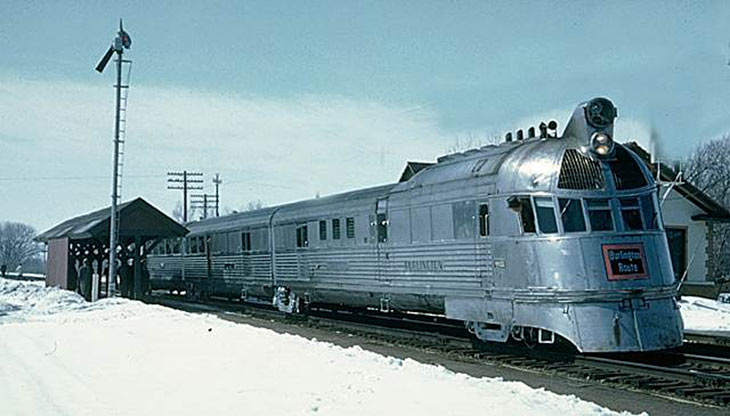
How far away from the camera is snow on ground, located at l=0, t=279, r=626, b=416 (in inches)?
377

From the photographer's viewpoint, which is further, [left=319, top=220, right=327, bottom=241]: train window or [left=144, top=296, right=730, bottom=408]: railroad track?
[left=319, top=220, right=327, bottom=241]: train window

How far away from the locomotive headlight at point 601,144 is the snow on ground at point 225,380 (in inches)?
177

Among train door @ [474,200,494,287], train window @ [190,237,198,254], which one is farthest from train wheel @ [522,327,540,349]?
train window @ [190,237,198,254]

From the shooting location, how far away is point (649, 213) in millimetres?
13859

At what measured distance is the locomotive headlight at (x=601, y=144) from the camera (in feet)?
45.0

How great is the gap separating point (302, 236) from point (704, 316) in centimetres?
1289

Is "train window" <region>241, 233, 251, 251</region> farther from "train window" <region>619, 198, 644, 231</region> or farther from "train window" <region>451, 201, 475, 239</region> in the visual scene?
"train window" <region>619, 198, 644, 231</region>

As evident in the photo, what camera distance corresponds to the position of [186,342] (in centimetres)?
1689

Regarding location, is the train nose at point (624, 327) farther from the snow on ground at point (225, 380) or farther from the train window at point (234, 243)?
the train window at point (234, 243)

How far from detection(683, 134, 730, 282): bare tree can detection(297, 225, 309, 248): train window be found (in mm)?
25994

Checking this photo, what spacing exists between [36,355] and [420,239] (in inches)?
300

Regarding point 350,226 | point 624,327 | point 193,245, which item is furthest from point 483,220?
point 193,245

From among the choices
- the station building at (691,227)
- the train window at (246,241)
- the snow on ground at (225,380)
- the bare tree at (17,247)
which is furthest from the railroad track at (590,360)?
the bare tree at (17,247)

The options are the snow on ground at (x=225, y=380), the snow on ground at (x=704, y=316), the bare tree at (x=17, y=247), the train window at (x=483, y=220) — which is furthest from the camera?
the bare tree at (x=17, y=247)
